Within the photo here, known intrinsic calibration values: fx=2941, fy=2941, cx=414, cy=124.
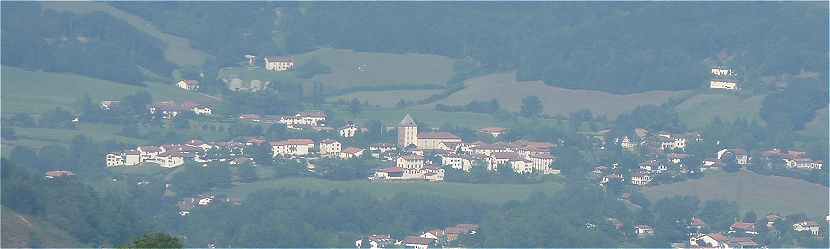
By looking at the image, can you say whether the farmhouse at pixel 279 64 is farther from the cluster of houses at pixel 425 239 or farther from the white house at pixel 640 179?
the cluster of houses at pixel 425 239

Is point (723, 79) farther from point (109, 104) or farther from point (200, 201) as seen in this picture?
point (200, 201)

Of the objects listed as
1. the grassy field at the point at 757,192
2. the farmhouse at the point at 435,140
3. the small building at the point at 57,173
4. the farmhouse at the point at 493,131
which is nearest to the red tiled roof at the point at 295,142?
the farmhouse at the point at 435,140

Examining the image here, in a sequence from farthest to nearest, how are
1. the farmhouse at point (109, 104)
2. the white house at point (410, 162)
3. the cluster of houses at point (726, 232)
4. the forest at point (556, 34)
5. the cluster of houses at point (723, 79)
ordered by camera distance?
the forest at point (556, 34)
the cluster of houses at point (723, 79)
the farmhouse at point (109, 104)
the white house at point (410, 162)
the cluster of houses at point (726, 232)

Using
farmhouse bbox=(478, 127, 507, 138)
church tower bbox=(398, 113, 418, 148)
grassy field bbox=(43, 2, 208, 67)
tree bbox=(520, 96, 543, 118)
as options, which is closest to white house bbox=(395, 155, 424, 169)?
church tower bbox=(398, 113, 418, 148)

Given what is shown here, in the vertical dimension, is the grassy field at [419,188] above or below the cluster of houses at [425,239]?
above

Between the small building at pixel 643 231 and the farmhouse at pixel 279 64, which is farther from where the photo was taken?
the farmhouse at pixel 279 64

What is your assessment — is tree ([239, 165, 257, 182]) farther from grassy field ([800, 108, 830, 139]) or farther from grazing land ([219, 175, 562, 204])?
grassy field ([800, 108, 830, 139])

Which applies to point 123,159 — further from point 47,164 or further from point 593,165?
point 593,165
